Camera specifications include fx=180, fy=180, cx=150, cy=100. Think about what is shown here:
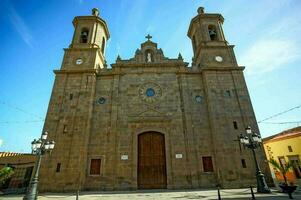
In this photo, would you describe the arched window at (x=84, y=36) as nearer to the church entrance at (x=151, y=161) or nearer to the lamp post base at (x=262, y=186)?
the church entrance at (x=151, y=161)

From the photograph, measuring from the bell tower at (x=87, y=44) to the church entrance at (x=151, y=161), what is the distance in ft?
31.3

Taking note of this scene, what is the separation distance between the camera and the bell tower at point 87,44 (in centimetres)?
1936

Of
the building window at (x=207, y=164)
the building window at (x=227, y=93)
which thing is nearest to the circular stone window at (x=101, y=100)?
the building window at (x=207, y=164)

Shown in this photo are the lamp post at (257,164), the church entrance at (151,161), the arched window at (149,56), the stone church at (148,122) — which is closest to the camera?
the lamp post at (257,164)

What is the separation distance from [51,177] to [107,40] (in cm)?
1773

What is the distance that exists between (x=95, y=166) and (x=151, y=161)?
15.5 ft

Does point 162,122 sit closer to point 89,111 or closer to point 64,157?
point 89,111

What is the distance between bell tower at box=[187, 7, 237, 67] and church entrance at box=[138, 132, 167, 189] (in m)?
9.65

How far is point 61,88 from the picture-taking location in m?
17.9

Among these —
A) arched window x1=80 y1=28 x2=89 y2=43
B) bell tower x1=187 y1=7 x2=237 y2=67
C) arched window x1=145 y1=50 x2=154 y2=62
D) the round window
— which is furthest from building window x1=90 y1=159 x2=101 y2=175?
bell tower x1=187 y1=7 x2=237 y2=67

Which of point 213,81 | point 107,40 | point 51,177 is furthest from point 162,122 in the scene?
point 107,40

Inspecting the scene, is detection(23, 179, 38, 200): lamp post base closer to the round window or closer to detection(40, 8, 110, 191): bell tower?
detection(40, 8, 110, 191): bell tower

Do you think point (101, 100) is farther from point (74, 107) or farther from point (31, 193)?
point (31, 193)

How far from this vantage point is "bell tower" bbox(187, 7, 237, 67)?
19656mm
